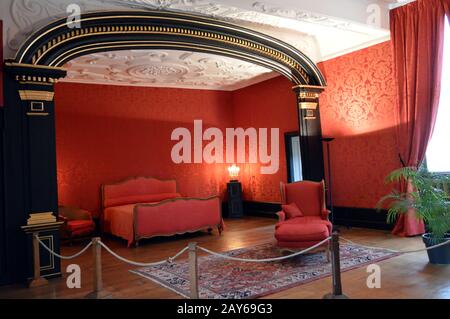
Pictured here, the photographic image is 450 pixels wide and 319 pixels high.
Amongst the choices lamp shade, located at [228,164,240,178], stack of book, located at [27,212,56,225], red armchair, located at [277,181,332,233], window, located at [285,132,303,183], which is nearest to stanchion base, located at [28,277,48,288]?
stack of book, located at [27,212,56,225]

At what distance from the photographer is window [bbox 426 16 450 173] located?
627 cm

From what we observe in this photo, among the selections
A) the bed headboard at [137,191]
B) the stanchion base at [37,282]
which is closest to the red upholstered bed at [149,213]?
the bed headboard at [137,191]

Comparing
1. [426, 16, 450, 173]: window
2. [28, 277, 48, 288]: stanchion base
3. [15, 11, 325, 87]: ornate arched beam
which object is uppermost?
[15, 11, 325, 87]: ornate arched beam

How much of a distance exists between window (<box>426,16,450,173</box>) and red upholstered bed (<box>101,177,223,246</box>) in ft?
13.1

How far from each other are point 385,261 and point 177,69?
550cm

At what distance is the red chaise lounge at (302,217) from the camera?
5.25 m

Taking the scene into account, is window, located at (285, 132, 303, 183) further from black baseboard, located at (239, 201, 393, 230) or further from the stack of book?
the stack of book

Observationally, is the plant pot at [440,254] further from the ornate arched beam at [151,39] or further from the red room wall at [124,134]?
the red room wall at [124,134]

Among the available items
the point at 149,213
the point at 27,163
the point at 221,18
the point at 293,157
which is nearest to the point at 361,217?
the point at 293,157

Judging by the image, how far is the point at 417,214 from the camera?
500 centimetres

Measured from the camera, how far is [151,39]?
5.82 meters

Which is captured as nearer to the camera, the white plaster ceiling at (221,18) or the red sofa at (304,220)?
the white plaster ceiling at (221,18)

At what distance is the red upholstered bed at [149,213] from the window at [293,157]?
2.27 meters

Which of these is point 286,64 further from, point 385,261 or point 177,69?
point 385,261
